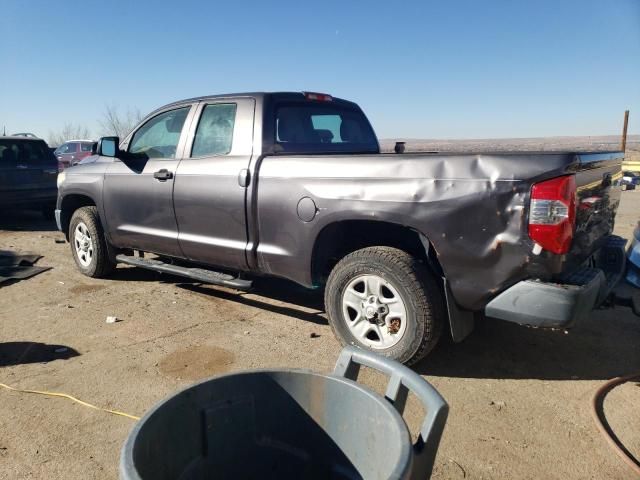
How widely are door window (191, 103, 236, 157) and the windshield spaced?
43cm

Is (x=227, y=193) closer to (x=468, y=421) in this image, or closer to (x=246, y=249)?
(x=246, y=249)

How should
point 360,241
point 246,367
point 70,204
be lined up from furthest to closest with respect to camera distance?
point 70,204 → point 360,241 → point 246,367

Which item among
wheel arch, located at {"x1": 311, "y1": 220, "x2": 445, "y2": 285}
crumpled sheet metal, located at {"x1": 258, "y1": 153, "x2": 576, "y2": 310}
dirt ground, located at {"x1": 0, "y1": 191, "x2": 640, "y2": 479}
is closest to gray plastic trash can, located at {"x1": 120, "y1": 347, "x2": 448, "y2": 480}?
dirt ground, located at {"x1": 0, "y1": 191, "x2": 640, "y2": 479}

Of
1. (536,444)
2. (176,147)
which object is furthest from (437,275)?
(176,147)

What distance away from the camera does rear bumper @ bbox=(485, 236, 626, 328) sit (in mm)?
2787

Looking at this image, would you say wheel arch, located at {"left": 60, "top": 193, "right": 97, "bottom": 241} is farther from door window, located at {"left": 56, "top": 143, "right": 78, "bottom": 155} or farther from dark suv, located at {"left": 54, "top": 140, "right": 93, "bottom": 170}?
door window, located at {"left": 56, "top": 143, "right": 78, "bottom": 155}

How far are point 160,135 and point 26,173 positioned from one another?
600 centimetres

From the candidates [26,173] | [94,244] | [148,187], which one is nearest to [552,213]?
[148,187]

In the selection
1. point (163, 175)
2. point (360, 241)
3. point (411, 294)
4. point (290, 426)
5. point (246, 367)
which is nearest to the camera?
point (290, 426)

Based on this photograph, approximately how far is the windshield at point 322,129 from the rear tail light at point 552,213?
7.10 feet

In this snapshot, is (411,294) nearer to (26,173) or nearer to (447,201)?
(447,201)

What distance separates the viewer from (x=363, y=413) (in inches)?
60.0

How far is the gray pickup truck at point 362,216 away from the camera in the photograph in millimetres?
2834

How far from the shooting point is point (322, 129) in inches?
189
